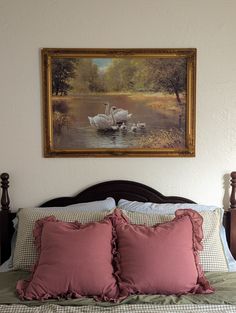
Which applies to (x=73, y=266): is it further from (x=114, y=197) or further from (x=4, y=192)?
(x=4, y=192)

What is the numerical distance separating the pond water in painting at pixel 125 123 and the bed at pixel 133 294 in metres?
0.29

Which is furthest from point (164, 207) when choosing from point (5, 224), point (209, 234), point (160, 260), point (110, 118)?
point (5, 224)

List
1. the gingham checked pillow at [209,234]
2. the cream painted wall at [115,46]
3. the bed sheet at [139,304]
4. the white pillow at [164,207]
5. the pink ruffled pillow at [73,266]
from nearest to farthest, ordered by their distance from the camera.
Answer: the bed sheet at [139,304] → the pink ruffled pillow at [73,266] → the gingham checked pillow at [209,234] → the white pillow at [164,207] → the cream painted wall at [115,46]

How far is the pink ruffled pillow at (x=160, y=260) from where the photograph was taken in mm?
1823

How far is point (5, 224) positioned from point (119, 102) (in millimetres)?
1102

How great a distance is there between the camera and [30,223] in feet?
7.30

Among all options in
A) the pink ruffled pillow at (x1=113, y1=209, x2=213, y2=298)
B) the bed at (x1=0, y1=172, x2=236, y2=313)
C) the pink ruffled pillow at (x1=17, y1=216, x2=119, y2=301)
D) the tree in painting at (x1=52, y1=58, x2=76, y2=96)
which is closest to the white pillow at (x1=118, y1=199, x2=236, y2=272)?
the bed at (x1=0, y1=172, x2=236, y2=313)

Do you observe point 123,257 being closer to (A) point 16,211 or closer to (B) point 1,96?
(A) point 16,211

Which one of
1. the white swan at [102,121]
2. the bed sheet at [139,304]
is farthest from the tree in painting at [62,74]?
the bed sheet at [139,304]

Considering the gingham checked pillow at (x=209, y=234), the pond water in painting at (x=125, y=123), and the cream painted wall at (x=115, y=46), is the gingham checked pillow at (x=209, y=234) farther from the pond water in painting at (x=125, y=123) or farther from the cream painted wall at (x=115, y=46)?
the pond water in painting at (x=125, y=123)

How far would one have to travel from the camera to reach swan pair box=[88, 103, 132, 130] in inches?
99.6

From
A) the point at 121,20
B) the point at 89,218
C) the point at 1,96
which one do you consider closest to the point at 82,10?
the point at 121,20

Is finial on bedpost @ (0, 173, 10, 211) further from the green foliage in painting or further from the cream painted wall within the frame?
the green foliage in painting

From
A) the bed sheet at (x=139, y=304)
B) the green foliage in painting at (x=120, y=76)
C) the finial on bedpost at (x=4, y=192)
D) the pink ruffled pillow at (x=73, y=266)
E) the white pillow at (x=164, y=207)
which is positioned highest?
the green foliage in painting at (x=120, y=76)
